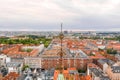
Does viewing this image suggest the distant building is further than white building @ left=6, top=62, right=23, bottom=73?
Yes

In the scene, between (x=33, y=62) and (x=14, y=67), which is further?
(x=33, y=62)

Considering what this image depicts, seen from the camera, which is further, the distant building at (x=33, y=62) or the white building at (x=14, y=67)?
the distant building at (x=33, y=62)

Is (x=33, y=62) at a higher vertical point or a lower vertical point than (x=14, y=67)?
lower

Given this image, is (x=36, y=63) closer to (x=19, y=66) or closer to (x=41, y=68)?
(x=41, y=68)

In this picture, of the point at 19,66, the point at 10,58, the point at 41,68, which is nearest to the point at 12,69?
the point at 19,66

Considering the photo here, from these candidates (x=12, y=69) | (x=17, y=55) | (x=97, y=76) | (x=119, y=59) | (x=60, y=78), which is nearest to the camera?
(x=60, y=78)

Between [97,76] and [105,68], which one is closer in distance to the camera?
[97,76]

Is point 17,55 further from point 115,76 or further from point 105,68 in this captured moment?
point 115,76

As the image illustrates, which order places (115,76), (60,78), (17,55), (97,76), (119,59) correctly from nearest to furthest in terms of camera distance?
1. (60,78)
2. (97,76)
3. (115,76)
4. (119,59)
5. (17,55)

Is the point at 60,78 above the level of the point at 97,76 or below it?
above
